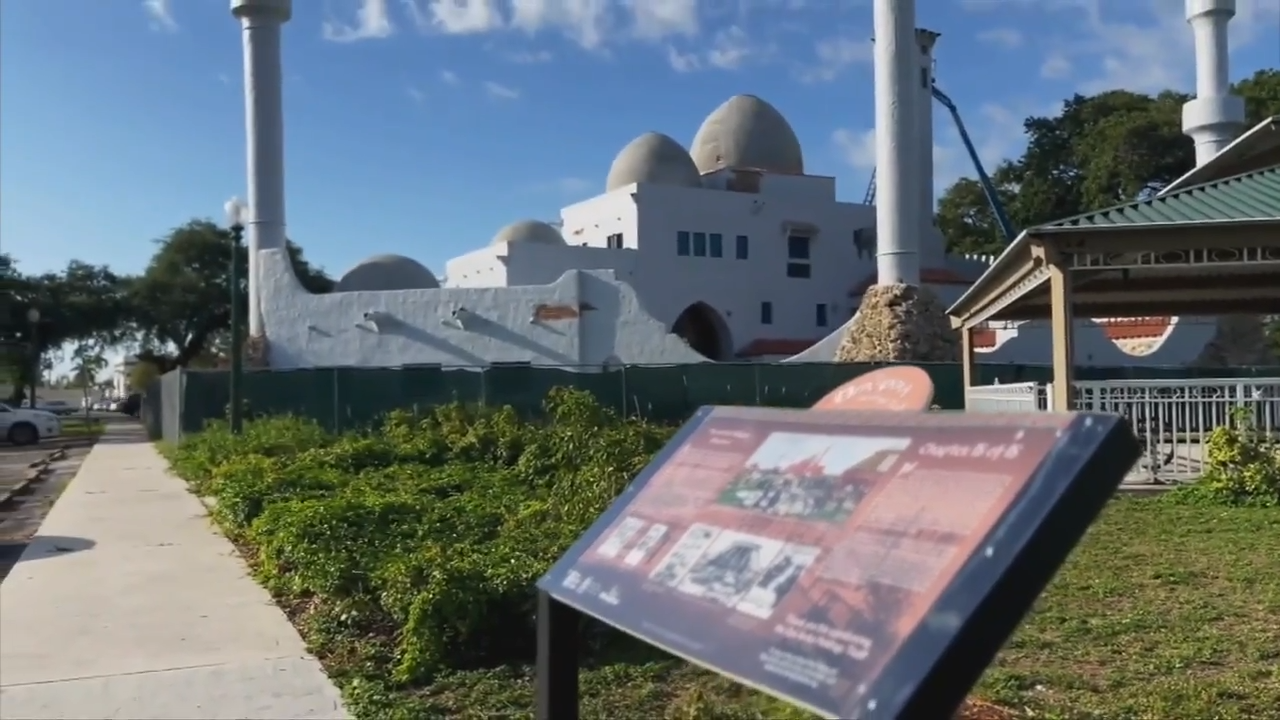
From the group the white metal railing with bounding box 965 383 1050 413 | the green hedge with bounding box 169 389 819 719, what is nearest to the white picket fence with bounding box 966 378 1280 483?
the white metal railing with bounding box 965 383 1050 413

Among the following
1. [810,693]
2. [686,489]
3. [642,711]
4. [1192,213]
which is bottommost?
[642,711]

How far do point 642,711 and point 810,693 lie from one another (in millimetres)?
2891

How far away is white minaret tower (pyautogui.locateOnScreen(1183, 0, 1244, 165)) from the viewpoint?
3397 centimetres

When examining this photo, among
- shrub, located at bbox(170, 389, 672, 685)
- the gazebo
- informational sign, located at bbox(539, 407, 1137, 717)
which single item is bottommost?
shrub, located at bbox(170, 389, 672, 685)

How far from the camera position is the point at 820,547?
11.2ft

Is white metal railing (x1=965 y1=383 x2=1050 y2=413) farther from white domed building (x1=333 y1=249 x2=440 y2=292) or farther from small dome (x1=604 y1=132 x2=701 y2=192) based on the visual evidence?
small dome (x1=604 y1=132 x2=701 y2=192)

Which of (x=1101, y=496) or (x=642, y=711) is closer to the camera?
(x=1101, y=496)

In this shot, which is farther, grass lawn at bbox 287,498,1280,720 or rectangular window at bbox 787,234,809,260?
rectangular window at bbox 787,234,809,260

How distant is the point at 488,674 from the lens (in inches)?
253

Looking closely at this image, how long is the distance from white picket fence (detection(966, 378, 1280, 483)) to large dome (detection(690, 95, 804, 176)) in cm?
3632

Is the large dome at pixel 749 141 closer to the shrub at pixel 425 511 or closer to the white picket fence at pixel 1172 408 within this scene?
the shrub at pixel 425 511

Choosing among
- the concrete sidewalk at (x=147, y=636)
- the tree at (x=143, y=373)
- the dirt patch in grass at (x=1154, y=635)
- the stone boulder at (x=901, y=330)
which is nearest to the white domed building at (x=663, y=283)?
the stone boulder at (x=901, y=330)

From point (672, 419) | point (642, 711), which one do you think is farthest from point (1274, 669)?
point (672, 419)

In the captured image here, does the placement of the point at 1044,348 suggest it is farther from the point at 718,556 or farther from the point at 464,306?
the point at 718,556
